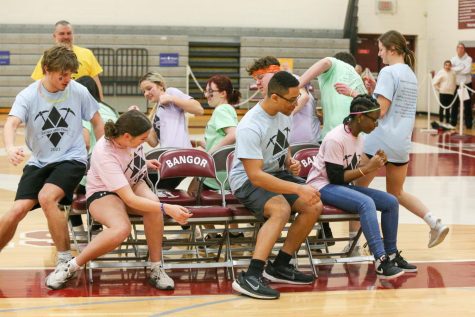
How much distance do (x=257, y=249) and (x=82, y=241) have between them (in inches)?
66.0

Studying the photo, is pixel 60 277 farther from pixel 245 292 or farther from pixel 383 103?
pixel 383 103

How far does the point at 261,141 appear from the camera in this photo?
5.37 m

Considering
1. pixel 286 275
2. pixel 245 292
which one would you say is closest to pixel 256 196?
pixel 286 275

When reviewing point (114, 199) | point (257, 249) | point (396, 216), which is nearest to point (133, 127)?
point (114, 199)

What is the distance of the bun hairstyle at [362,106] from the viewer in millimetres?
5645

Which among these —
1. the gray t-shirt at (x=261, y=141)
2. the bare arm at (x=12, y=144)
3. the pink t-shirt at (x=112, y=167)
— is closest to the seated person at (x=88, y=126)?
the pink t-shirt at (x=112, y=167)

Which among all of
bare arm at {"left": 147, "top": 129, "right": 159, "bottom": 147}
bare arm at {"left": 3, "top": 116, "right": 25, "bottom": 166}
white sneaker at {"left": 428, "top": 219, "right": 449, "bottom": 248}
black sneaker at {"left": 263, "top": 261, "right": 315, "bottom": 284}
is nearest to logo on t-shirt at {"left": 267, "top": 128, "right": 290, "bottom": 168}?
black sneaker at {"left": 263, "top": 261, "right": 315, "bottom": 284}

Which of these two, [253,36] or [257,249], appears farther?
[253,36]

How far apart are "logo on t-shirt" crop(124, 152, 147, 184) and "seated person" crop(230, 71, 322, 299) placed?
0.58 m

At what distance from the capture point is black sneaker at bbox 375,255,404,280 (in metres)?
5.51

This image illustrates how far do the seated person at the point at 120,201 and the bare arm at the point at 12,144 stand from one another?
487mm

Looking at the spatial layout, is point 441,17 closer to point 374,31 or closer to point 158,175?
point 374,31

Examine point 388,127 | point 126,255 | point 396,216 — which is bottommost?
point 126,255

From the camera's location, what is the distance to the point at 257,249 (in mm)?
5242
